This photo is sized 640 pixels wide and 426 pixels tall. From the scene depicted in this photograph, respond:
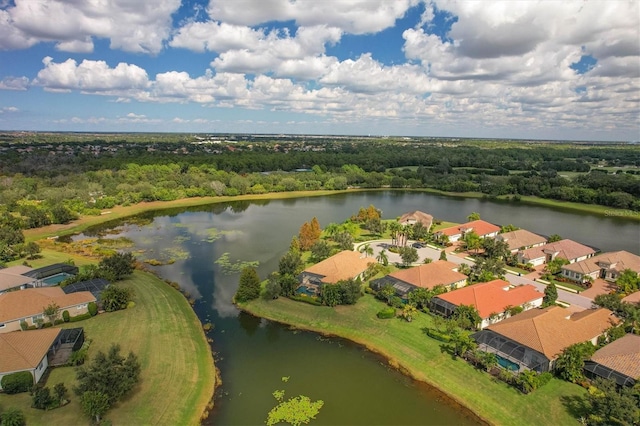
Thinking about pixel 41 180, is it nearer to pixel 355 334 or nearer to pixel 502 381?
pixel 355 334

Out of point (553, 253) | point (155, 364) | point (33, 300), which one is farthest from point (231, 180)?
point (155, 364)

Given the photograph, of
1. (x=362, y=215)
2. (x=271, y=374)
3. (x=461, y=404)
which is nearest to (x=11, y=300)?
(x=271, y=374)

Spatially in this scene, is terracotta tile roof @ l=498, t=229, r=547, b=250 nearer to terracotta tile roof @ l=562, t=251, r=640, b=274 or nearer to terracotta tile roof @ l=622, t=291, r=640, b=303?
terracotta tile roof @ l=562, t=251, r=640, b=274

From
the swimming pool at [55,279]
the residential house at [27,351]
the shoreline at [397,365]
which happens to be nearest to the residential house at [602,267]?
the shoreline at [397,365]

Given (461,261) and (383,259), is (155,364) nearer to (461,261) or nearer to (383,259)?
(383,259)

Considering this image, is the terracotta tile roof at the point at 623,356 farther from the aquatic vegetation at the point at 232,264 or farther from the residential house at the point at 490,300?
the aquatic vegetation at the point at 232,264

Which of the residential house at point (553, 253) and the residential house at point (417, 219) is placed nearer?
the residential house at point (553, 253)
